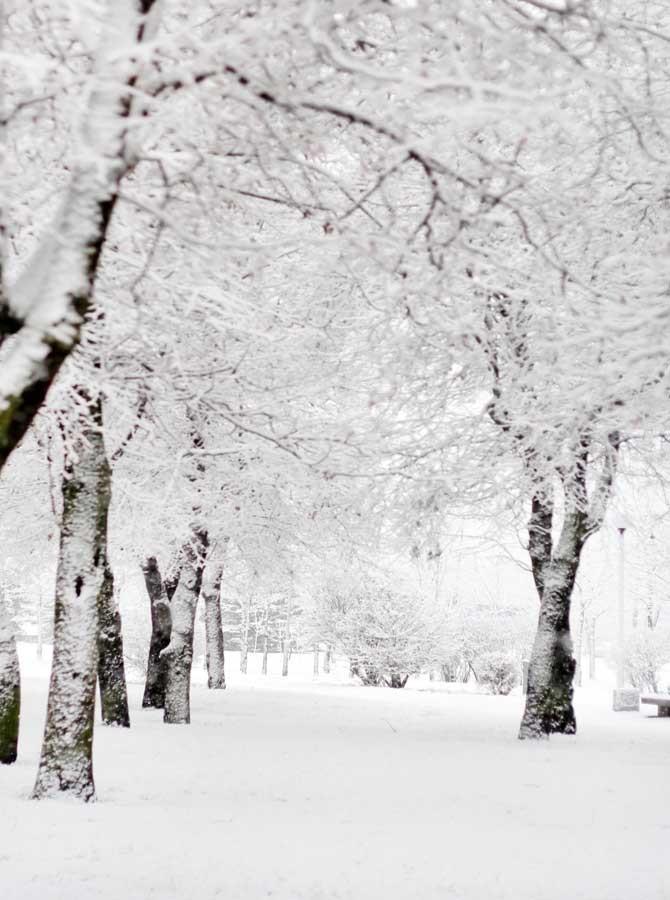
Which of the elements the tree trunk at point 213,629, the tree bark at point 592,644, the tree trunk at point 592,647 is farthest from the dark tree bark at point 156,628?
the tree trunk at point 592,647

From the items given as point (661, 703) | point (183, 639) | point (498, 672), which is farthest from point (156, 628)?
point (498, 672)

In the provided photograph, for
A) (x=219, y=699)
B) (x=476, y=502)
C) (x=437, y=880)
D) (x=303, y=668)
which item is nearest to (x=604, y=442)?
(x=476, y=502)

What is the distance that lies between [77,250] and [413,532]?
1064 centimetres

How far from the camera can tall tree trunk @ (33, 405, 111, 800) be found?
762cm

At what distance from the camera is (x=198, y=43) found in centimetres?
277

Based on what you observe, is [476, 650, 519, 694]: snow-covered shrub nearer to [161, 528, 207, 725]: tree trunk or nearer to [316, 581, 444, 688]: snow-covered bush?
[316, 581, 444, 688]: snow-covered bush

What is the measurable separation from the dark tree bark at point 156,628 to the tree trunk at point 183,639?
2.95m

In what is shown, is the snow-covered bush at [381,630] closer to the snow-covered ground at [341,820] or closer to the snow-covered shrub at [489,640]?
the snow-covered shrub at [489,640]

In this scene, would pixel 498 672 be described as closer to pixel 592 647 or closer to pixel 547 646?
pixel 592 647

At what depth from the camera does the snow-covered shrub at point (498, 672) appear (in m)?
41.5

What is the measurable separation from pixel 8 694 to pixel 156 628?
29.0ft

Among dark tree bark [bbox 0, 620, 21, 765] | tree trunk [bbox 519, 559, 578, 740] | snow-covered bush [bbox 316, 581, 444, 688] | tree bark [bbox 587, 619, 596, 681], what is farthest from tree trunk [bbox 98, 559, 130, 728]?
tree bark [bbox 587, 619, 596, 681]

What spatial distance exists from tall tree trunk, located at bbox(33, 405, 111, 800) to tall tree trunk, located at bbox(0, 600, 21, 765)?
1941 millimetres

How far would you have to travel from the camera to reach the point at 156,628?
18266 millimetres
